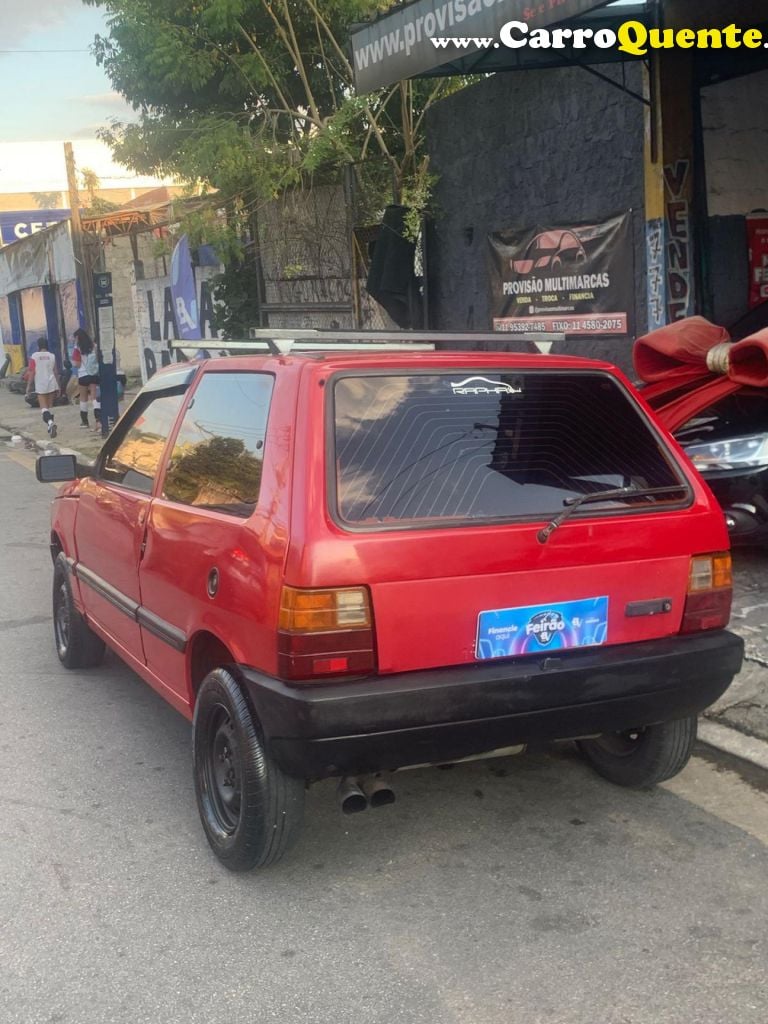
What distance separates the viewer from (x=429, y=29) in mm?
8688

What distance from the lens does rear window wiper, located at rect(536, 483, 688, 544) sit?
11.2 feet

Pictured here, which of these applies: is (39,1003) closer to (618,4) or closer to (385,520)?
(385,520)

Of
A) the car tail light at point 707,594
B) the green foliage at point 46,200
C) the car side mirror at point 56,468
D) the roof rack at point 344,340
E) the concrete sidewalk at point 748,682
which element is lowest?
the concrete sidewalk at point 748,682

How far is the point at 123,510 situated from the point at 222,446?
953 mm

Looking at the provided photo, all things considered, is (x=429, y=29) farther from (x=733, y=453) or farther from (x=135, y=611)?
(x=135, y=611)

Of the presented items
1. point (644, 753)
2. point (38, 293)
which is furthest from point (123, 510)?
point (38, 293)

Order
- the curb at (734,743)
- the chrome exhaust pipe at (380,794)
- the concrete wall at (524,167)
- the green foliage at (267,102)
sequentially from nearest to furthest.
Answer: the chrome exhaust pipe at (380,794), the curb at (734,743), the concrete wall at (524,167), the green foliage at (267,102)

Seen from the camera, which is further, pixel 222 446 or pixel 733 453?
pixel 733 453

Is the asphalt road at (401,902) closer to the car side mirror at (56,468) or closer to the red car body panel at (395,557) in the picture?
the red car body panel at (395,557)

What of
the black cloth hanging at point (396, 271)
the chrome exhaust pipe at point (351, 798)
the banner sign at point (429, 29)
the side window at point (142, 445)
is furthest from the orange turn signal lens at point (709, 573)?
the black cloth hanging at point (396, 271)

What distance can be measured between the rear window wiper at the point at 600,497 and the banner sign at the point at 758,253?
22.8 feet

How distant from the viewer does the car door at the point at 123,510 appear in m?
4.49

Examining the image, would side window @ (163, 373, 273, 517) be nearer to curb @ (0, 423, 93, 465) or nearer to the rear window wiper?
the rear window wiper

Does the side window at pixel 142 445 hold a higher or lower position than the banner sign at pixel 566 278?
lower
